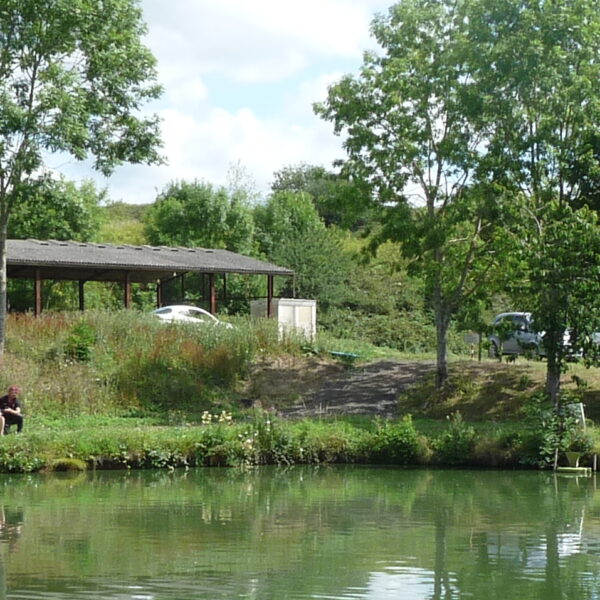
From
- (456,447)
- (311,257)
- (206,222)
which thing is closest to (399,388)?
(456,447)

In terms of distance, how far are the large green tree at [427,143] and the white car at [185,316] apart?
282 inches

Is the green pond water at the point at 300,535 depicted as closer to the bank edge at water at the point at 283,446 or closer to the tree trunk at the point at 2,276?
the bank edge at water at the point at 283,446

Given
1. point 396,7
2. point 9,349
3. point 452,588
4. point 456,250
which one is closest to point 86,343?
point 9,349

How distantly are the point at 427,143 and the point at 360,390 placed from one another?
738 cm

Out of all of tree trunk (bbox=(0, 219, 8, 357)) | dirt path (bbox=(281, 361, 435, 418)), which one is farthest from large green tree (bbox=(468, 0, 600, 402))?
tree trunk (bbox=(0, 219, 8, 357))

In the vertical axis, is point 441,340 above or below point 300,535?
above

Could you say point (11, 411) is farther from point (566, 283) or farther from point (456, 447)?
point (566, 283)

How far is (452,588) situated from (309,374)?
22.9m

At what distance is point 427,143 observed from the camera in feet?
111

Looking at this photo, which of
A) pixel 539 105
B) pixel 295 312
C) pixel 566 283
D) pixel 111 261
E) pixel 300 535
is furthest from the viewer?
pixel 295 312

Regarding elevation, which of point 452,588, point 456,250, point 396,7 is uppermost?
point 396,7

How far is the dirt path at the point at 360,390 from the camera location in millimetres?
33062

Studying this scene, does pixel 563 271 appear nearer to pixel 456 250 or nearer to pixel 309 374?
pixel 456 250

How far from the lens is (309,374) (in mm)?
36469
